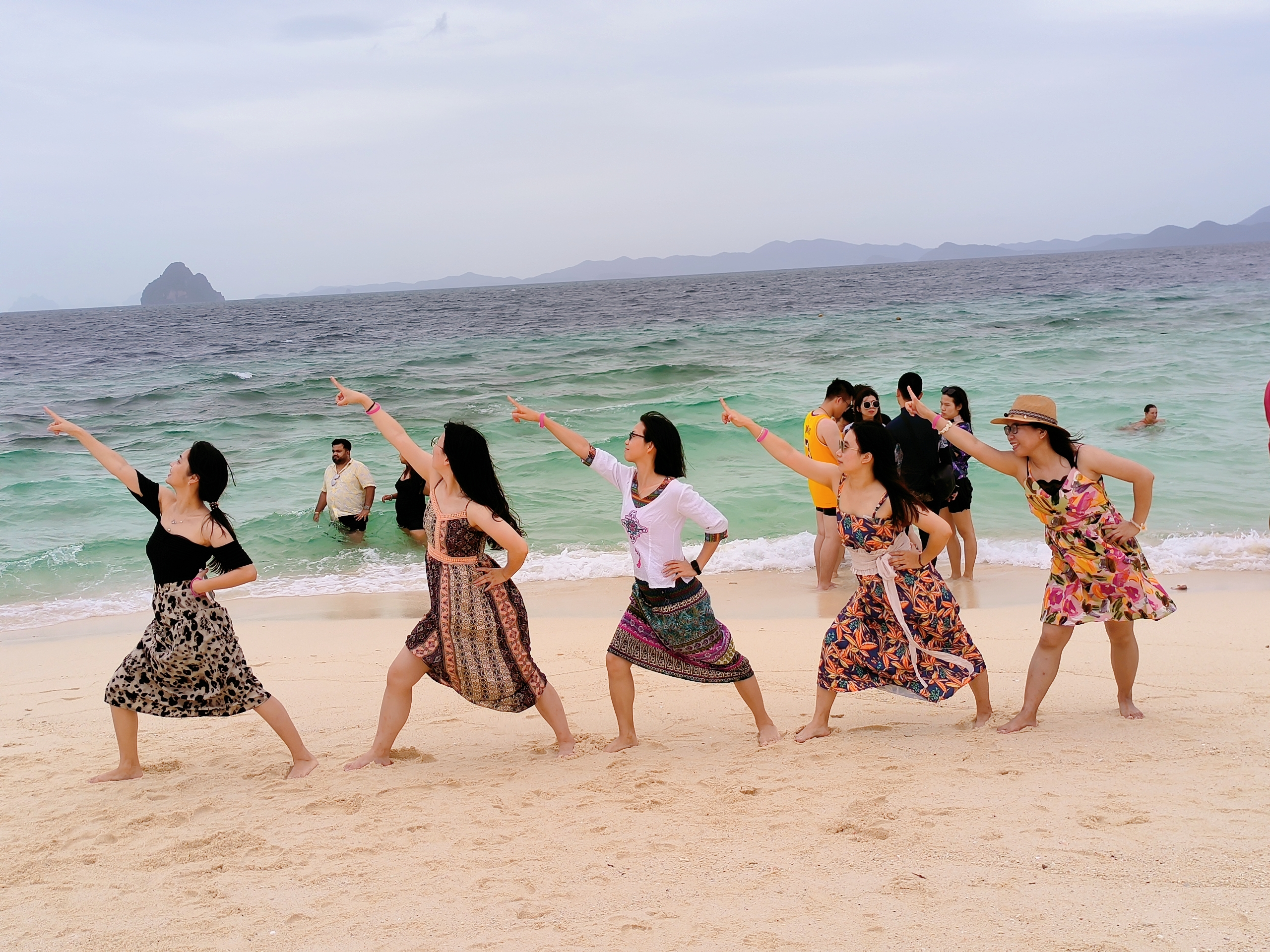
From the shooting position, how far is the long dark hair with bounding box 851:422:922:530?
441cm

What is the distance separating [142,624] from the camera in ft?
26.6

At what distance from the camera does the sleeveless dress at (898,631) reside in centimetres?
443

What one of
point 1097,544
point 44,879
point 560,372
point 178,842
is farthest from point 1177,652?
point 560,372

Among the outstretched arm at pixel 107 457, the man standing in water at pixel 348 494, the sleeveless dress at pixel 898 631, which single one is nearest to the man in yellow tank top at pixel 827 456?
the sleeveless dress at pixel 898 631

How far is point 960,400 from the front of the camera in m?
7.38

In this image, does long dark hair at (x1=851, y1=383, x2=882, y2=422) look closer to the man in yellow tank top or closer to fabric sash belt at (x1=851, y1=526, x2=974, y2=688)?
the man in yellow tank top

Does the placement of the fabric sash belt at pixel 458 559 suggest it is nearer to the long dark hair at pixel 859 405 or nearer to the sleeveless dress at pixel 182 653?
the sleeveless dress at pixel 182 653

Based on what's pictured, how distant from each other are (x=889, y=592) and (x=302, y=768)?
288 cm

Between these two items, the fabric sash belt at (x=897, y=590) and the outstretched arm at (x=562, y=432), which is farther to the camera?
the outstretched arm at (x=562, y=432)

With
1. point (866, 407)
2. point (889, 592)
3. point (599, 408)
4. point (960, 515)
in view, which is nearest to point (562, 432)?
point (889, 592)

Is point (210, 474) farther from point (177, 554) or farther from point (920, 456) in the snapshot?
point (920, 456)

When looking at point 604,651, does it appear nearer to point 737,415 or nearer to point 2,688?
point 737,415

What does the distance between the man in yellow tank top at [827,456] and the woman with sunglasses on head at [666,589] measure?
7.95ft

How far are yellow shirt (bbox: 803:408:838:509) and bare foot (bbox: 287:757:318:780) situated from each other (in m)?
4.20
